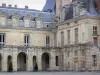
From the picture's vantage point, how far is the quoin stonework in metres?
55.7

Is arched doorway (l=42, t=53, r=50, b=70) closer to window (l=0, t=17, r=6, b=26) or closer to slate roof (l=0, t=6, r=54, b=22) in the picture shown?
slate roof (l=0, t=6, r=54, b=22)

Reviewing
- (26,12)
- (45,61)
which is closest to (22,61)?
(45,61)

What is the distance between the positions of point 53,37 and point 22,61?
318 inches

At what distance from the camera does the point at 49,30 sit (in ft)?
223

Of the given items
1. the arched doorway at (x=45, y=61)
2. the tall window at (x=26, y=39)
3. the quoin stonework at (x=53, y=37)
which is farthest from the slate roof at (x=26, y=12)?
the arched doorway at (x=45, y=61)

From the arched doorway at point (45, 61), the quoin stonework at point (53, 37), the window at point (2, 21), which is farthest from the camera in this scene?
the arched doorway at point (45, 61)

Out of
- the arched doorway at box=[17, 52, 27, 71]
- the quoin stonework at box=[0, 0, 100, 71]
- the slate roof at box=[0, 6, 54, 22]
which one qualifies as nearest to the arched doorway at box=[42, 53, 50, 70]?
the quoin stonework at box=[0, 0, 100, 71]

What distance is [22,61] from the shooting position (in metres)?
65.9

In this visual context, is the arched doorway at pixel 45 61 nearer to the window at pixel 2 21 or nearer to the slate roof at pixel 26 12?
the slate roof at pixel 26 12

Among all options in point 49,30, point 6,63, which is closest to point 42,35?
point 49,30

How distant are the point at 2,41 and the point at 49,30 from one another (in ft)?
33.5

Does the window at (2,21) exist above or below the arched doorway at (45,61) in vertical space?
above

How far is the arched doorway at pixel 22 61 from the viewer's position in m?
A: 65.2

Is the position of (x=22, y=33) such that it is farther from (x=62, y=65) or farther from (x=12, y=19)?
(x=62, y=65)
